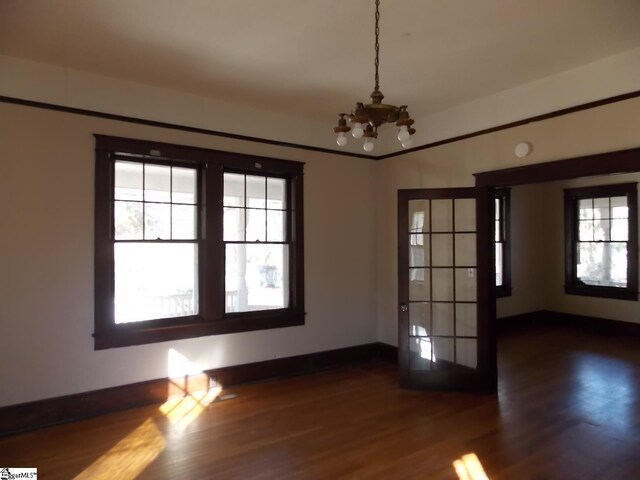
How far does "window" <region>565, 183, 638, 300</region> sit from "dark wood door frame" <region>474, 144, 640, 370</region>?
13.9 ft

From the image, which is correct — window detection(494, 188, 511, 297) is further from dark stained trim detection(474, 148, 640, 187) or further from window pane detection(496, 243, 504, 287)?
dark stained trim detection(474, 148, 640, 187)

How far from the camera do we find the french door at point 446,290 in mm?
4316

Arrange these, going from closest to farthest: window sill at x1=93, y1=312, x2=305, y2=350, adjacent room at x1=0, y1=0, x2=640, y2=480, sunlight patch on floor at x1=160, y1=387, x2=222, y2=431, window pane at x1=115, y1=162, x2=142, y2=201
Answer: adjacent room at x1=0, y1=0, x2=640, y2=480, sunlight patch on floor at x1=160, y1=387, x2=222, y2=431, window sill at x1=93, y1=312, x2=305, y2=350, window pane at x1=115, y1=162, x2=142, y2=201

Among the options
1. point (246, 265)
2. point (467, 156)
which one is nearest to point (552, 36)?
point (467, 156)

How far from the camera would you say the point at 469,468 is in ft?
9.34

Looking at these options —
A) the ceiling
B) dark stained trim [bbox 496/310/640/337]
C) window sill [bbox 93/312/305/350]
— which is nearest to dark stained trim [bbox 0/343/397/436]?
window sill [bbox 93/312/305/350]

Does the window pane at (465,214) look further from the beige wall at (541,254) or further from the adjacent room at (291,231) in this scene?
the beige wall at (541,254)

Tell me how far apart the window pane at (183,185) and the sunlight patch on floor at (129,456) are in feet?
7.19

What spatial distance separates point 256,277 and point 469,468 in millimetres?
2899

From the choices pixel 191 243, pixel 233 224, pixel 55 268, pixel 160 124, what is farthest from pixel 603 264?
pixel 55 268

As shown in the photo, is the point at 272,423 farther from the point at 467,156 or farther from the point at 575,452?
the point at 467,156

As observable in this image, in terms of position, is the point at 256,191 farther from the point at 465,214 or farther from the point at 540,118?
the point at 540,118

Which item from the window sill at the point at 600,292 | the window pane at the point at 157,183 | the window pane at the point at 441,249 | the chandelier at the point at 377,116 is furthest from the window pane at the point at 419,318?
the window sill at the point at 600,292

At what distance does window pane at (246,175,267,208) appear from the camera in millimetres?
4742
